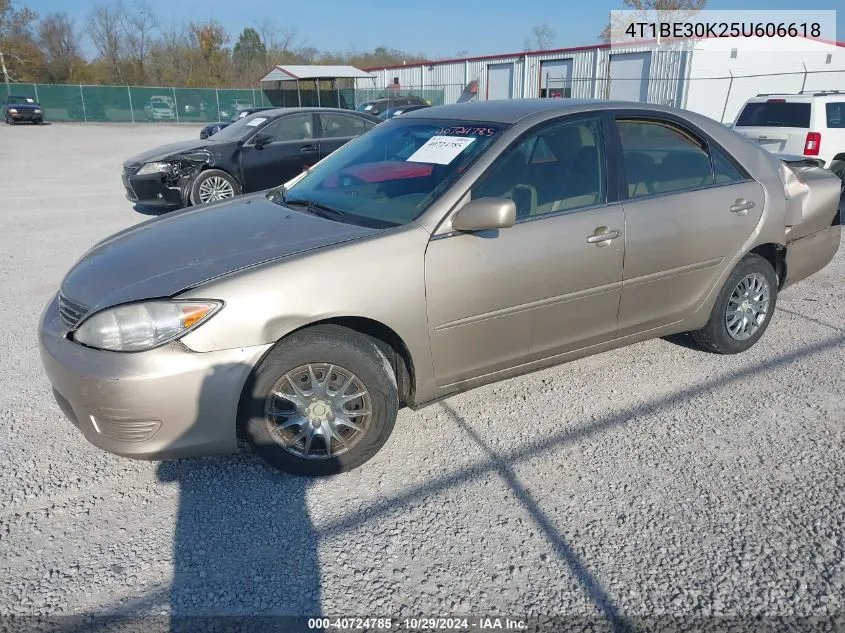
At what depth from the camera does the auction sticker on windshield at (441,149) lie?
11.6 ft

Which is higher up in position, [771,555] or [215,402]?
[215,402]

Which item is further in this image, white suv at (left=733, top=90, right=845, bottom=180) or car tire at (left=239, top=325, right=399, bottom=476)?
white suv at (left=733, top=90, right=845, bottom=180)

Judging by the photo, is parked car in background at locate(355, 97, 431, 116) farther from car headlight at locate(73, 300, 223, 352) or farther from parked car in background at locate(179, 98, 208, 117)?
car headlight at locate(73, 300, 223, 352)

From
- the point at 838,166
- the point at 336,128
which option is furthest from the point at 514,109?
the point at 838,166

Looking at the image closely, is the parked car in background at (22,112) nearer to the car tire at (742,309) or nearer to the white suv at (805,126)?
the white suv at (805,126)

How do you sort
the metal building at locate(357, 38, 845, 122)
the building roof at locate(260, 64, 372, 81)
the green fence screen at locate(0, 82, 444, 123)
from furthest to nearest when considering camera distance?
the building roof at locate(260, 64, 372, 81)
the green fence screen at locate(0, 82, 444, 123)
the metal building at locate(357, 38, 845, 122)

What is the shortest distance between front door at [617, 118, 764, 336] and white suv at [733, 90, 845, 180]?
7.22 meters

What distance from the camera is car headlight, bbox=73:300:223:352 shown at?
2.72 m

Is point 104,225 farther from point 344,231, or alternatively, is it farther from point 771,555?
point 771,555

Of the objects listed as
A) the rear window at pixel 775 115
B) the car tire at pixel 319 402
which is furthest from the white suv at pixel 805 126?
the car tire at pixel 319 402

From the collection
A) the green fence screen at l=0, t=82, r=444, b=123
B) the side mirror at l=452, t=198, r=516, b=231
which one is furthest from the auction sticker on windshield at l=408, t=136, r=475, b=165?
the green fence screen at l=0, t=82, r=444, b=123

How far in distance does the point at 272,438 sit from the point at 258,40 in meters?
81.0

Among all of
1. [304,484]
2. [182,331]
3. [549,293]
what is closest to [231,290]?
[182,331]

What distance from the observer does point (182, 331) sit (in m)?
2.71
